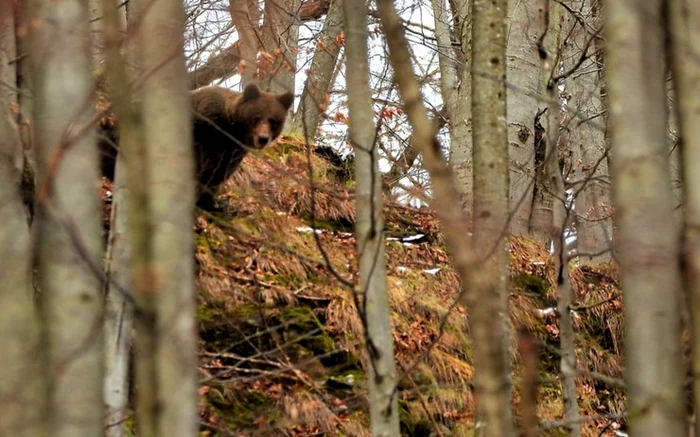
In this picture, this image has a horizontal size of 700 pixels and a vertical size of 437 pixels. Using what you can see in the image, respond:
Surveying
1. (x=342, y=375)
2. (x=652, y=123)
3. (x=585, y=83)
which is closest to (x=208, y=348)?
(x=342, y=375)

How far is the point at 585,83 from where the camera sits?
15859 mm

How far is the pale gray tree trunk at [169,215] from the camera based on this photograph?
2.68 m

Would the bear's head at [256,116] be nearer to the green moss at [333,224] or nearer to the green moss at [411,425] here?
the green moss at [333,224]

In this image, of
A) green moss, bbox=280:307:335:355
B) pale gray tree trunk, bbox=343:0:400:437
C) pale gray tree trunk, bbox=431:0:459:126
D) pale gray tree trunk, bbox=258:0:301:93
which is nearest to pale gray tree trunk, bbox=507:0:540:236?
pale gray tree trunk, bbox=431:0:459:126

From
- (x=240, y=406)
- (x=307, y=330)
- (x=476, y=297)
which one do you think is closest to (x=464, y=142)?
(x=307, y=330)

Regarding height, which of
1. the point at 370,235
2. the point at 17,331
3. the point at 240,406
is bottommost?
the point at 240,406

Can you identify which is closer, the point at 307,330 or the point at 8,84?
the point at 8,84

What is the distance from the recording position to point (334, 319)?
25.4 feet

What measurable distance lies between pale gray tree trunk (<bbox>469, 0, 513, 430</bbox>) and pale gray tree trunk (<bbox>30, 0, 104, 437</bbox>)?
1110 millimetres

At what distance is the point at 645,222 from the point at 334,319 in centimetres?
531

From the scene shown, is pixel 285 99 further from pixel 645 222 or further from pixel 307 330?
pixel 645 222

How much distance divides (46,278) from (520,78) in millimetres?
8687

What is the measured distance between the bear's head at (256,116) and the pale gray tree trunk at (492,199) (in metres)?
5.07

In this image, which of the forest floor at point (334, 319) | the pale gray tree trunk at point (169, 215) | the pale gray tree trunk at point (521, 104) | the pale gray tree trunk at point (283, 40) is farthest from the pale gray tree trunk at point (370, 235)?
the pale gray tree trunk at point (283, 40)
